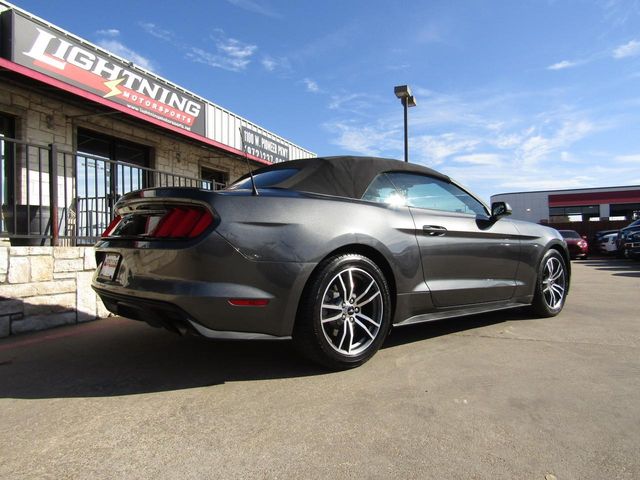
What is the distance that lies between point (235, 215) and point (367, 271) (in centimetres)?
99

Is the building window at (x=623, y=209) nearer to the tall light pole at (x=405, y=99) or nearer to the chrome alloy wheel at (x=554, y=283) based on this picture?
the tall light pole at (x=405, y=99)

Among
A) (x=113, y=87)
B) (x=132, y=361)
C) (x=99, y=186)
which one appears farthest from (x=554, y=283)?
(x=113, y=87)

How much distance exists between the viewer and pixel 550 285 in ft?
16.3

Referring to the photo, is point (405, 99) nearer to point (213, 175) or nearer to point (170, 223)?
point (213, 175)

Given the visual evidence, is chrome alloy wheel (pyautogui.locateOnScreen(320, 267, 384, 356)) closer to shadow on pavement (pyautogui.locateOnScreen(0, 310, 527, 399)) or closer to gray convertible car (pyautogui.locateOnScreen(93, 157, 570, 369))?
gray convertible car (pyautogui.locateOnScreen(93, 157, 570, 369))

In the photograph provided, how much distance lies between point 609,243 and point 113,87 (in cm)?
2009

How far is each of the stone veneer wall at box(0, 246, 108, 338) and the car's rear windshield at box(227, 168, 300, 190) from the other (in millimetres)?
2240

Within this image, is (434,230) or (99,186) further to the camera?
(99,186)

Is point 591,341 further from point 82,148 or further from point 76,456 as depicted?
point 82,148

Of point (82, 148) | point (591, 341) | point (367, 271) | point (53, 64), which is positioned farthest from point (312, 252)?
point (82, 148)

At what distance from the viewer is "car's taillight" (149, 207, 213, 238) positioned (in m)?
2.68

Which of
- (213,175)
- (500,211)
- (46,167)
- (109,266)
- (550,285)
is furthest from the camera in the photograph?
(213,175)

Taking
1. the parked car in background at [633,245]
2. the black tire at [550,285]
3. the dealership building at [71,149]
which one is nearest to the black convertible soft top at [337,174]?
Answer: the dealership building at [71,149]

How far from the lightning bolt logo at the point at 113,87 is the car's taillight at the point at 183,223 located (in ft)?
20.2
